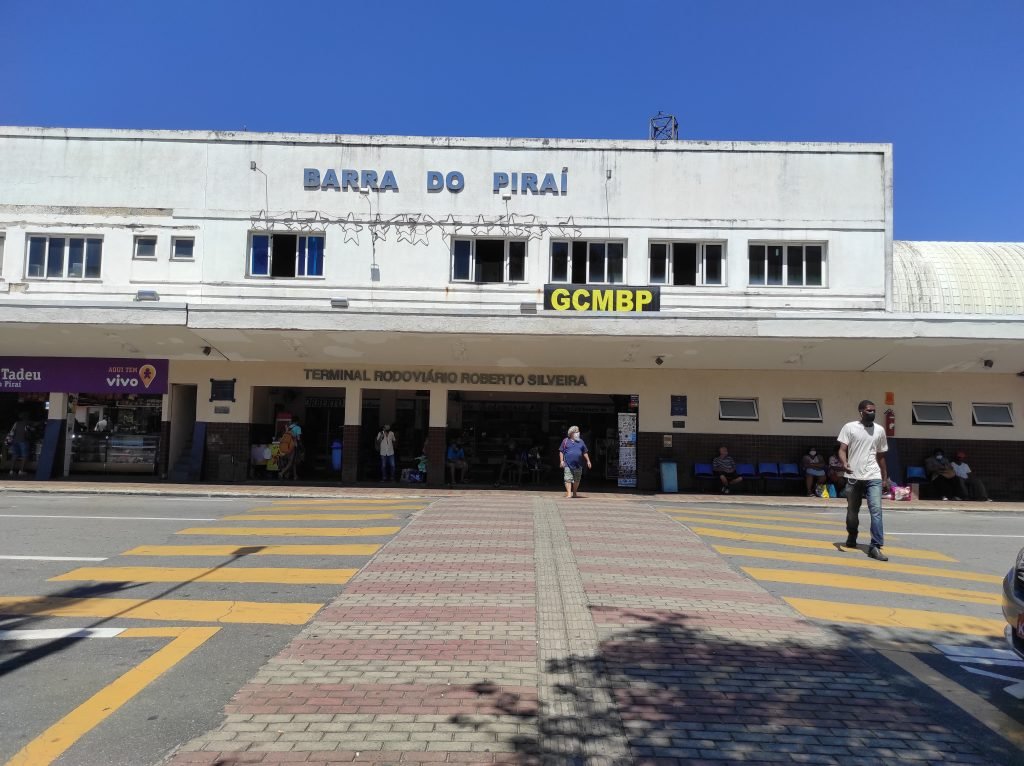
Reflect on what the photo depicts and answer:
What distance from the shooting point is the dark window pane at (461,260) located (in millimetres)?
17828

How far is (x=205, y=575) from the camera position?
7.62 metres

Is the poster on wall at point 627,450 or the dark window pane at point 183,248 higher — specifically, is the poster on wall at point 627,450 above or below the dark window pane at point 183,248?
below

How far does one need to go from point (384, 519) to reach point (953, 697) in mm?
8603

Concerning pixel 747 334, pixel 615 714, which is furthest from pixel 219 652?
pixel 747 334

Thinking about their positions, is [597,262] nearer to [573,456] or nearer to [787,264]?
[787,264]

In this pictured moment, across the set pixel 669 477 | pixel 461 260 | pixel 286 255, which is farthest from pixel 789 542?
pixel 286 255

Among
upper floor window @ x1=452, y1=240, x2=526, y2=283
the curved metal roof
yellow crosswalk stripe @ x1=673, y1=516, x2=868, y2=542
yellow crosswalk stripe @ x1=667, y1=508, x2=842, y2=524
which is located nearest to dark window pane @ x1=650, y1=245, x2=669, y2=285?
upper floor window @ x1=452, y1=240, x2=526, y2=283

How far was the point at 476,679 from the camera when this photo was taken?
182 inches

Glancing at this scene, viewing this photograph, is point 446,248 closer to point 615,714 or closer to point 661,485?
point 661,485

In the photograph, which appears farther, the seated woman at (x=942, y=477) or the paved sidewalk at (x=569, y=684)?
the seated woman at (x=942, y=477)

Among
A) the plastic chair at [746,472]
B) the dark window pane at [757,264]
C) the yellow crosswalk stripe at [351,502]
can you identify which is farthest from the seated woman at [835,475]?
the yellow crosswalk stripe at [351,502]

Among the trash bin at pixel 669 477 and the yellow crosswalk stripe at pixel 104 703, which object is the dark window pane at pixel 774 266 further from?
the yellow crosswalk stripe at pixel 104 703

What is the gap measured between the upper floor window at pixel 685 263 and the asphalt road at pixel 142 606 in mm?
9606

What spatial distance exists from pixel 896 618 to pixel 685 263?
12.7m
